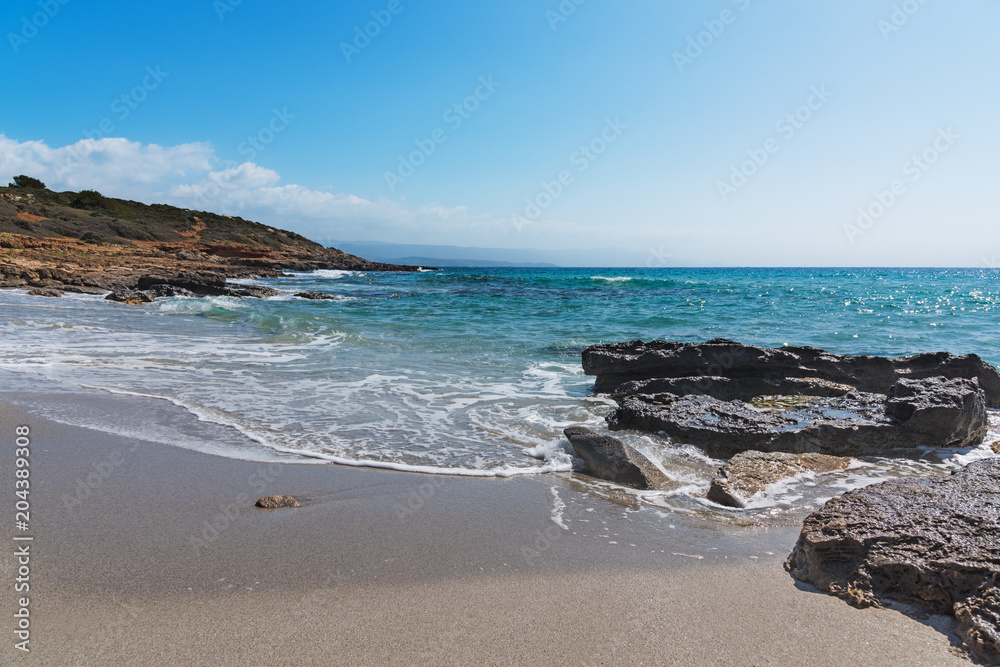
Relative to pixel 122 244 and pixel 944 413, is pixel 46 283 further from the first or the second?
pixel 944 413

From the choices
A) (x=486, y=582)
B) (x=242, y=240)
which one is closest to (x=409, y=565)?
(x=486, y=582)

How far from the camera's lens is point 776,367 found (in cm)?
852

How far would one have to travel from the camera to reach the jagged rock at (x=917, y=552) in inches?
111

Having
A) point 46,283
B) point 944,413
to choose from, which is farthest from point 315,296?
point 944,413

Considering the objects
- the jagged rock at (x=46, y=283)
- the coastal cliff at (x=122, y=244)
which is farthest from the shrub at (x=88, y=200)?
the jagged rock at (x=46, y=283)

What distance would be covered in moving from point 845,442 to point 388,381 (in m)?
6.64

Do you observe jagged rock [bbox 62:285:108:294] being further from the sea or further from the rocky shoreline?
the rocky shoreline

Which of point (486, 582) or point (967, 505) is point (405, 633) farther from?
point (967, 505)

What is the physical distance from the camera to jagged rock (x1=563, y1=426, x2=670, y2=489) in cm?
488

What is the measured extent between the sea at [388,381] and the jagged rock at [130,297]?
1.36m

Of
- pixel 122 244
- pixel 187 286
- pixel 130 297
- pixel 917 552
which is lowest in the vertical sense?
pixel 917 552

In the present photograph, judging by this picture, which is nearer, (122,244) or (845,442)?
(845,442)

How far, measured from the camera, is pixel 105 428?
5.90 metres

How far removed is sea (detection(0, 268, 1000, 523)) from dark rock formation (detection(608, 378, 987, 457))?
213 mm
